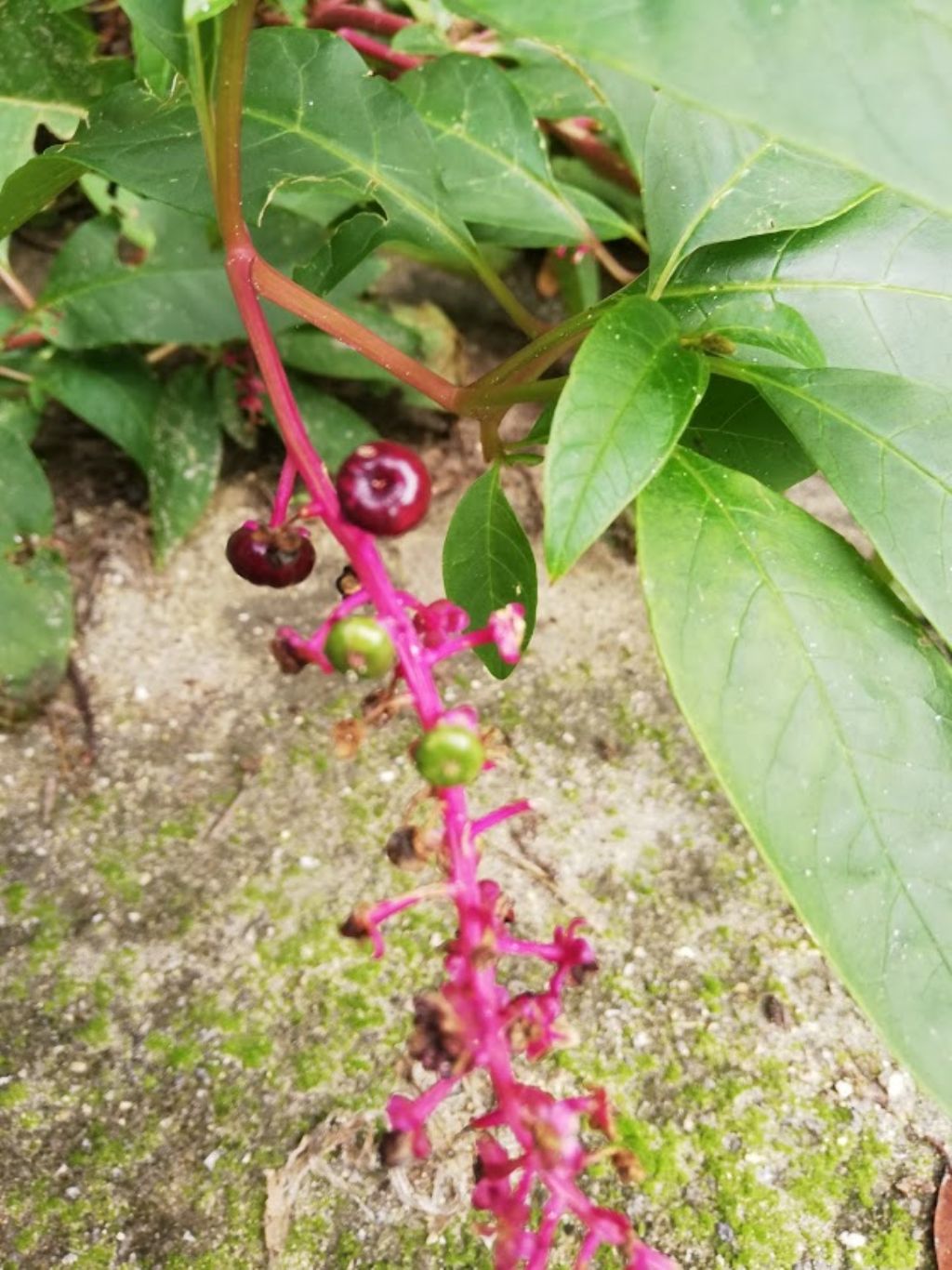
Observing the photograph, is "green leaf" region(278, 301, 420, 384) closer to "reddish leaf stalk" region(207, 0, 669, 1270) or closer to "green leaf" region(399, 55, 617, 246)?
"green leaf" region(399, 55, 617, 246)

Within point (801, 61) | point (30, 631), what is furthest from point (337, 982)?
point (801, 61)

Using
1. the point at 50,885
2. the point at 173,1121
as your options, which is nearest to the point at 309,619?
the point at 50,885

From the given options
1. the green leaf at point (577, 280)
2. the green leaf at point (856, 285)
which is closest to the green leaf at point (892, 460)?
the green leaf at point (856, 285)

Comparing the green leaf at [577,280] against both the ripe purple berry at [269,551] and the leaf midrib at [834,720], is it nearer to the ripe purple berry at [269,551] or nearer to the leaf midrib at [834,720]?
the leaf midrib at [834,720]

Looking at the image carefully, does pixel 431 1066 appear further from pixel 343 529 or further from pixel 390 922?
pixel 390 922

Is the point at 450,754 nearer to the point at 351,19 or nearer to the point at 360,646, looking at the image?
the point at 360,646

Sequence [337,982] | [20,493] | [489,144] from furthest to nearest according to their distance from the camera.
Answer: [20,493] < [489,144] < [337,982]
